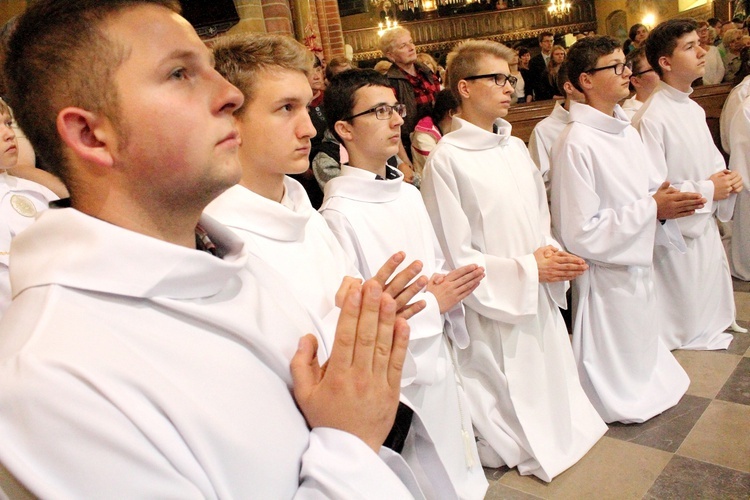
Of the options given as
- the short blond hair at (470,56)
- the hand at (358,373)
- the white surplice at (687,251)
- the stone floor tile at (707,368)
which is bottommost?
the stone floor tile at (707,368)

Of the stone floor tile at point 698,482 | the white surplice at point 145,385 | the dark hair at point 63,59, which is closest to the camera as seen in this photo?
the white surplice at point 145,385

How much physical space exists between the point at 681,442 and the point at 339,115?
2383mm

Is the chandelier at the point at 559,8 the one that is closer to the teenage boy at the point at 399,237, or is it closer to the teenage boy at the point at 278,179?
the teenage boy at the point at 399,237

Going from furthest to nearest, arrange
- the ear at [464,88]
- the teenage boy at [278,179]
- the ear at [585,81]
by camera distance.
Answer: the ear at [585,81]
the ear at [464,88]
the teenage boy at [278,179]

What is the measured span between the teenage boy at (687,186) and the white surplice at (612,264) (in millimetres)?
665

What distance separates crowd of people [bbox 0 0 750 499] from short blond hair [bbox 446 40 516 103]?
15mm

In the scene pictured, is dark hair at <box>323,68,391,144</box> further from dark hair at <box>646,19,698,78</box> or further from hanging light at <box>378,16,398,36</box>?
hanging light at <box>378,16,398,36</box>

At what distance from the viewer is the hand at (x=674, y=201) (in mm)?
3244

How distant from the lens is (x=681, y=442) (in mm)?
2859

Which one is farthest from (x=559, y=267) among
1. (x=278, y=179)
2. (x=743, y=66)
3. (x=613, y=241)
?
(x=743, y=66)

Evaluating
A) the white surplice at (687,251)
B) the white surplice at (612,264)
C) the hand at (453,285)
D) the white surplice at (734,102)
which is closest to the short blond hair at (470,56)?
the white surplice at (612,264)

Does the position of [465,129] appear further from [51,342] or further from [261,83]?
[51,342]

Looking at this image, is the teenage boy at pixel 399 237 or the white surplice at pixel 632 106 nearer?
the teenage boy at pixel 399 237

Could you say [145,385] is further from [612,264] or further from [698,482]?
[612,264]
